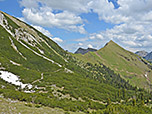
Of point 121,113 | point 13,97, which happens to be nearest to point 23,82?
point 13,97

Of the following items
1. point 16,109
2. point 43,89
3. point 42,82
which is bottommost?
point 16,109

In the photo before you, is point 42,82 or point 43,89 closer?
point 43,89

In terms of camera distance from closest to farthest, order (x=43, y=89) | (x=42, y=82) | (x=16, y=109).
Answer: (x=16, y=109), (x=43, y=89), (x=42, y=82)

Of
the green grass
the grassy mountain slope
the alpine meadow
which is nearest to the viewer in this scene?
the green grass

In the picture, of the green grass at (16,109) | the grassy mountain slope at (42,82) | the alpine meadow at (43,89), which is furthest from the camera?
the grassy mountain slope at (42,82)

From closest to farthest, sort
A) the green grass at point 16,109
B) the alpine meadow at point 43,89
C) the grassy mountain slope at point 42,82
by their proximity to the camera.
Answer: the green grass at point 16,109 < the alpine meadow at point 43,89 < the grassy mountain slope at point 42,82

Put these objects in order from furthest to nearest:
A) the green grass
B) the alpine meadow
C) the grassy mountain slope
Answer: the grassy mountain slope, the alpine meadow, the green grass

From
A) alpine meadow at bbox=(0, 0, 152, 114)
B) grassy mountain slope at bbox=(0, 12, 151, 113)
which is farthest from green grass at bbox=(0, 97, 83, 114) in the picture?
grassy mountain slope at bbox=(0, 12, 151, 113)

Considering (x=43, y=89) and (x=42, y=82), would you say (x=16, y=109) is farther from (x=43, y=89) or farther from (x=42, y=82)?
(x=42, y=82)

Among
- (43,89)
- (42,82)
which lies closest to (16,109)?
(43,89)

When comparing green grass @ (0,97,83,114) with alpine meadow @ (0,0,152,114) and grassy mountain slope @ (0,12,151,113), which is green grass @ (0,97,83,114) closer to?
alpine meadow @ (0,0,152,114)

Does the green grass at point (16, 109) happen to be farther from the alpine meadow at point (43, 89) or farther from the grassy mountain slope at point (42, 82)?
the grassy mountain slope at point (42, 82)

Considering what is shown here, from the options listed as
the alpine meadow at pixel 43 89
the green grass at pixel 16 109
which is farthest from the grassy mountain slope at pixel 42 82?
the green grass at pixel 16 109

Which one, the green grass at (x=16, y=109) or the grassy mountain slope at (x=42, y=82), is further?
the grassy mountain slope at (x=42, y=82)
